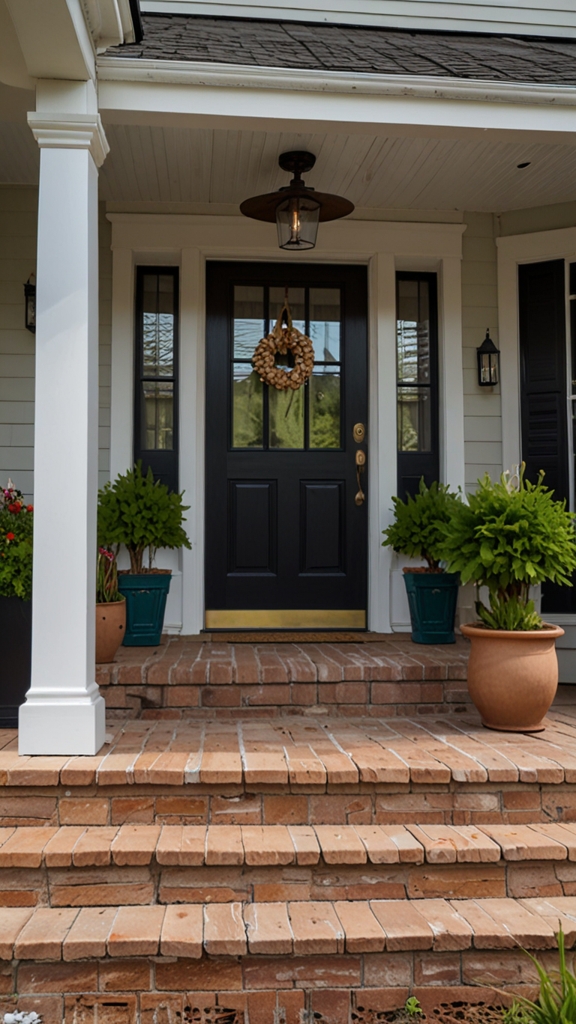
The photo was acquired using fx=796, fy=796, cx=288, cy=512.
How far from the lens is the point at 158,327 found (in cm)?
448

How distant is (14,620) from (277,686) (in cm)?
112

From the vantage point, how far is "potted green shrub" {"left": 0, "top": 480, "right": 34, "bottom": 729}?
122 inches

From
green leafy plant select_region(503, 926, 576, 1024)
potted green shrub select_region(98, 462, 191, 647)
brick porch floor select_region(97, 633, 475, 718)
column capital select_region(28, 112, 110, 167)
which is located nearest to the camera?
green leafy plant select_region(503, 926, 576, 1024)

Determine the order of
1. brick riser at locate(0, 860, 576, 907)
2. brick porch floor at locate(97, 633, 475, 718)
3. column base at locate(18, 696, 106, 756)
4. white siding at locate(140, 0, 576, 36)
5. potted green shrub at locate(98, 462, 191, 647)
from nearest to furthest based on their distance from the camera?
1. brick riser at locate(0, 860, 576, 907)
2. column base at locate(18, 696, 106, 756)
3. brick porch floor at locate(97, 633, 475, 718)
4. potted green shrub at locate(98, 462, 191, 647)
5. white siding at locate(140, 0, 576, 36)

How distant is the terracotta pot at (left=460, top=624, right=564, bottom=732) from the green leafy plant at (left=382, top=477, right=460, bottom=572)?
0.97 meters

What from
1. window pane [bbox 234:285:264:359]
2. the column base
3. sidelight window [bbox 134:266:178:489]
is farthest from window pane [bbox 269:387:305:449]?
the column base

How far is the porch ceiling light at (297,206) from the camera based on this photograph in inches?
150

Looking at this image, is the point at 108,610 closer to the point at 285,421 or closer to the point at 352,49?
the point at 285,421

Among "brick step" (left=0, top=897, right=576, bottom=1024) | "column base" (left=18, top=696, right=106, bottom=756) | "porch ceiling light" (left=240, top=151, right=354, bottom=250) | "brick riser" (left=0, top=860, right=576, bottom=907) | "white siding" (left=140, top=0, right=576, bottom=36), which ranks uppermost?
"white siding" (left=140, top=0, right=576, bottom=36)

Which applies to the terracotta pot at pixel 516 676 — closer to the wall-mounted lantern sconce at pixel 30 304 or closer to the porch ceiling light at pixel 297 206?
the porch ceiling light at pixel 297 206

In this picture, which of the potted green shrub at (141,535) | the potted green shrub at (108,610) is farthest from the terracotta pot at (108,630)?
the potted green shrub at (141,535)

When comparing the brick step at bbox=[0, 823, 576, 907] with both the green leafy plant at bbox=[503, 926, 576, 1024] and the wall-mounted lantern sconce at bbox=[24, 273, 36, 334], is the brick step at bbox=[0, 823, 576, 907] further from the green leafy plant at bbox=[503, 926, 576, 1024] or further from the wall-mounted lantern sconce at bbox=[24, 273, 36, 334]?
the wall-mounted lantern sconce at bbox=[24, 273, 36, 334]

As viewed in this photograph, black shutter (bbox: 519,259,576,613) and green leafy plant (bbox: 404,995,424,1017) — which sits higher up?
black shutter (bbox: 519,259,576,613)

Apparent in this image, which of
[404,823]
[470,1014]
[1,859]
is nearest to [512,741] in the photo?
[404,823]
